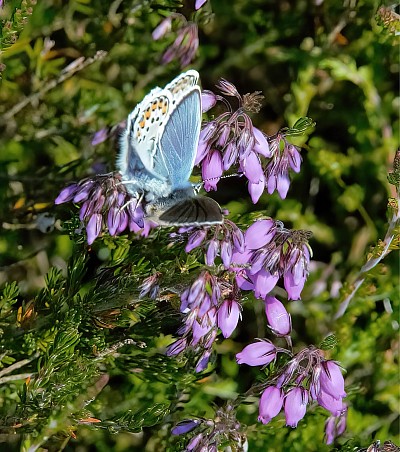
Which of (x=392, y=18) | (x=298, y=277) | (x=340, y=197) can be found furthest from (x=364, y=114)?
(x=298, y=277)

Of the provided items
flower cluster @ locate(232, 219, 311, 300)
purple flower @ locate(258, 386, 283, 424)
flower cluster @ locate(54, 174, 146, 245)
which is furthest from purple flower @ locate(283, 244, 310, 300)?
flower cluster @ locate(54, 174, 146, 245)

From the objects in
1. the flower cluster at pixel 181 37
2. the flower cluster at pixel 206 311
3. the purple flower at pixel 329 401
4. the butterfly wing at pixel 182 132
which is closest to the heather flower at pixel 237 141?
the butterfly wing at pixel 182 132

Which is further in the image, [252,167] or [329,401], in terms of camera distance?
[252,167]

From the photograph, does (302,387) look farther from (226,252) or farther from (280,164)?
(280,164)

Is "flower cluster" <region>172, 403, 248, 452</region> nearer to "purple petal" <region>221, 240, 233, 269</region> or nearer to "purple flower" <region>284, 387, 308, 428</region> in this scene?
"purple flower" <region>284, 387, 308, 428</region>

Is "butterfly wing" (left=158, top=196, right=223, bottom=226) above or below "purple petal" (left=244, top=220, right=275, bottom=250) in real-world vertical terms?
above

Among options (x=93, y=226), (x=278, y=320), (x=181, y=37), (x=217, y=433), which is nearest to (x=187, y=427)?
(x=217, y=433)
